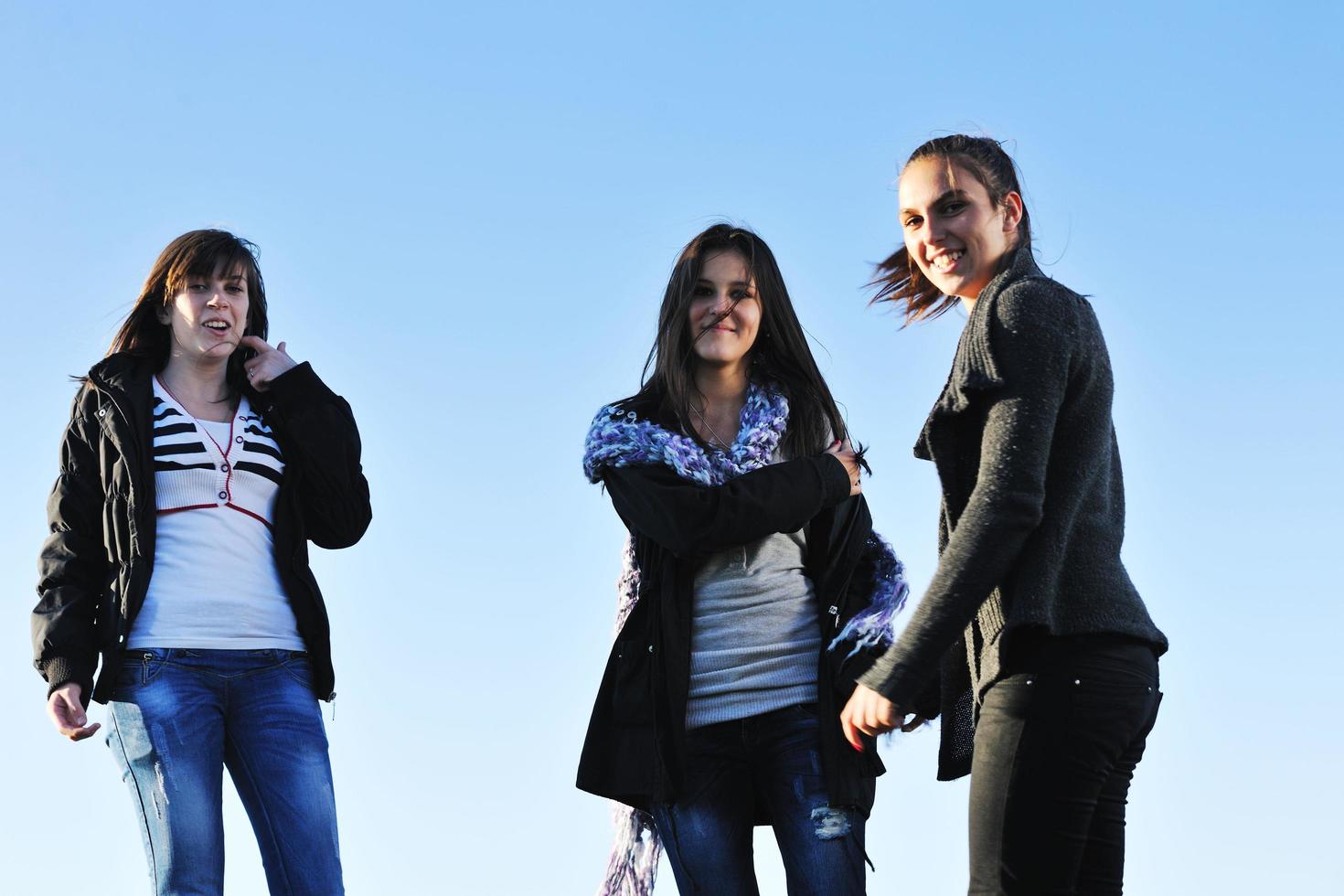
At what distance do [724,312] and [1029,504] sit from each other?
5.63 ft

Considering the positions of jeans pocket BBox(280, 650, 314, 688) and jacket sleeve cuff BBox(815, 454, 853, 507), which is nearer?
jacket sleeve cuff BBox(815, 454, 853, 507)

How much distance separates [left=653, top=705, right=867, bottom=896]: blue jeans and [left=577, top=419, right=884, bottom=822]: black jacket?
0.16 ft

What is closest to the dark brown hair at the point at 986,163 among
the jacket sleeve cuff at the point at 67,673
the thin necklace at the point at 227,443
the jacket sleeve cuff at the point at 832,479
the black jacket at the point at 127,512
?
the jacket sleeve cuff at the point at 832,479

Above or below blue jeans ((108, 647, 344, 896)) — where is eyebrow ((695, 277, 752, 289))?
above

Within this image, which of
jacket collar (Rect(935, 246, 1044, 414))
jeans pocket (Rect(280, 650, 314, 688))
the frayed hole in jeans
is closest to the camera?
jacket collar (Rect(935, 246, 1044, 414))

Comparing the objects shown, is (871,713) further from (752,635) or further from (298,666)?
(298,666)

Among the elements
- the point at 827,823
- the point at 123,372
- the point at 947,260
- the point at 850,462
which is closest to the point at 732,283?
the point at 850,462

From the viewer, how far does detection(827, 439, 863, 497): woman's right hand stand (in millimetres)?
4223

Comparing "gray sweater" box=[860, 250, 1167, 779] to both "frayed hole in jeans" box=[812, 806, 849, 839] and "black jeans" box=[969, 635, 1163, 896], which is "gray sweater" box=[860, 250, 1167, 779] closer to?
"black jeans" box=[969, 635, 1163, 896]

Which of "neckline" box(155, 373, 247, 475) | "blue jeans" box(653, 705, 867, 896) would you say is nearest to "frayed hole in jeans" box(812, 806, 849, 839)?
"blue jeans" box(653, 705, 867, 896)

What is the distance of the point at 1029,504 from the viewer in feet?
9.50

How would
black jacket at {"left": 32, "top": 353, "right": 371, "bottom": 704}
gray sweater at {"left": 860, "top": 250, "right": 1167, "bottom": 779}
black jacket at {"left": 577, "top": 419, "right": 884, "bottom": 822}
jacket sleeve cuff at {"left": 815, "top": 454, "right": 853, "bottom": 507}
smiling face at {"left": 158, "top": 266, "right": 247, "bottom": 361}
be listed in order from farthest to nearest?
smiling face at {"left": 158, "top": 266, "right": 247, "bottom": 361}
black jacket at {"left": 32, "top": 353, "right": 371, "bottom": 704}
jacket sleeve cuff at {"left": 815, "top": 454, "right": 853, "bottom": 507}
black jacket at {"left": 577, "top": 419, "right": 884, "bottom": 822}
gray sweater at {"left": 860, "top": 250, "right": 1167, "bottom": 779}

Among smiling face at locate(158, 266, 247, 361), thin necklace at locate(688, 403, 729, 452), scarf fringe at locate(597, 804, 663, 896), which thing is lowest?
scarf fringe at locate(597, 804, 663, 896)

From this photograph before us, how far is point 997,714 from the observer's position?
294 centimetres
